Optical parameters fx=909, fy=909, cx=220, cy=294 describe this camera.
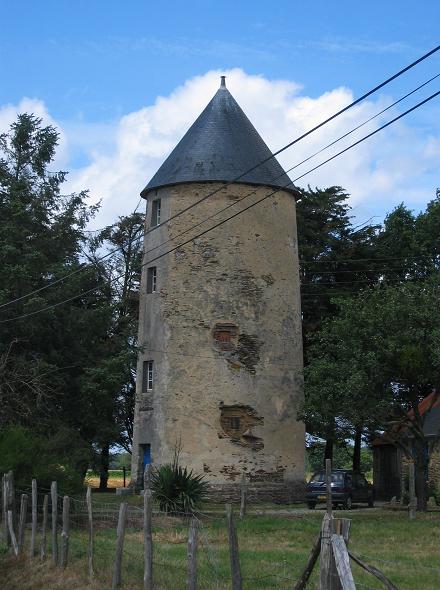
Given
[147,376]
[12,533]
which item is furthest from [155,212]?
[12,533]

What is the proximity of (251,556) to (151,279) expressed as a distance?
826 inches

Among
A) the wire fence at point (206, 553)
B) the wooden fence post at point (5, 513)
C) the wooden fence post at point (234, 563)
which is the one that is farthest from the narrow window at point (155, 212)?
the wooden fence post at point (234, 563)

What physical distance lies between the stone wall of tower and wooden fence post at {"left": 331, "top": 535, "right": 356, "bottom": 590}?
25.6m

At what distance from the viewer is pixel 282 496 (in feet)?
115

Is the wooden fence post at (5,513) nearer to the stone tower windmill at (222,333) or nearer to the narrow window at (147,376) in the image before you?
the stone tower windmill at (222,333)

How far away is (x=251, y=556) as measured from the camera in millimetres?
16672

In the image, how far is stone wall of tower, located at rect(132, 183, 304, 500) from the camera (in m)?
34.2

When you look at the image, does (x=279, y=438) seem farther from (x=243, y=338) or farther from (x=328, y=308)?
(x=328, y=308)

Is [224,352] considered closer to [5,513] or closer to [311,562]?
[5,513]

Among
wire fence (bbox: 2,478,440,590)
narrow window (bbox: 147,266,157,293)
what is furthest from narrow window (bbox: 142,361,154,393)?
wire fence (bbox: 2,478,440,590)

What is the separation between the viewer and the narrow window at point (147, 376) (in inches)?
1412

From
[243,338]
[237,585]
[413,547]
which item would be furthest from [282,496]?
[237,585]

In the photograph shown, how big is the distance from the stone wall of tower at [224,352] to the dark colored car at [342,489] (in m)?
1.65

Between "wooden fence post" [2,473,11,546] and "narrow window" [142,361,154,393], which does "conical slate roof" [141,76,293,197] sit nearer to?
"narrow window" [142,361,154,393]
